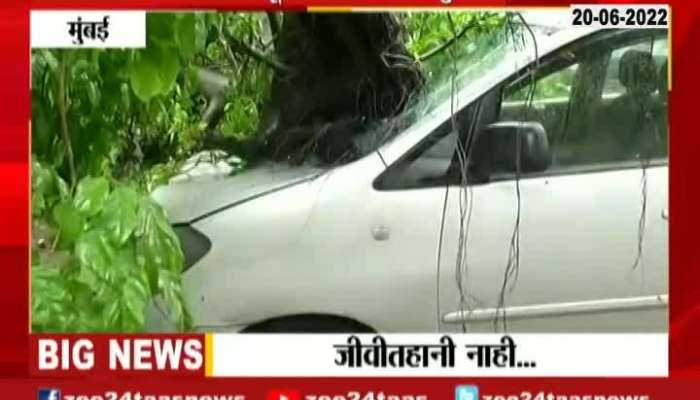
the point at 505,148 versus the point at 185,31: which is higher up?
the point at 185,31

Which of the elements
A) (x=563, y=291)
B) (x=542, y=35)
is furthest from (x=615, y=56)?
(x=563, y=291)

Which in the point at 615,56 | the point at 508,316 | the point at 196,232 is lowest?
the point at 508,316

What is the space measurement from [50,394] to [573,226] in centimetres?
162

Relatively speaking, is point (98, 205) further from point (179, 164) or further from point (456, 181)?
point (456, 181)

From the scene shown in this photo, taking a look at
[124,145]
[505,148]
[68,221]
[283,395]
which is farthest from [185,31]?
[283,395]

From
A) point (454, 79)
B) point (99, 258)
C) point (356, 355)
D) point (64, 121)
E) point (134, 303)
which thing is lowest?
point (356, 355)

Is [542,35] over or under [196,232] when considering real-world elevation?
over

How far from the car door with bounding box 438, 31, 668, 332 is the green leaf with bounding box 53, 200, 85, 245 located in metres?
1.07

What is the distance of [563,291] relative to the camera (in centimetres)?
344

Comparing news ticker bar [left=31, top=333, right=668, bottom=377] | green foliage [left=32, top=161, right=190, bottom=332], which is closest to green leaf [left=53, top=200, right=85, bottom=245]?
green foliage [left=32, top=161, right=190, bottom=332]

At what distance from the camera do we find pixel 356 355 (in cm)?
346

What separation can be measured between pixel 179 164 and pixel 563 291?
119 cm

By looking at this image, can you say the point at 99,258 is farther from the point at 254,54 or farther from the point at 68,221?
the point at 254,54

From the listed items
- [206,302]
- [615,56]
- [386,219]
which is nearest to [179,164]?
[206,302]
